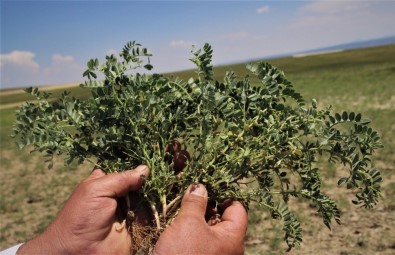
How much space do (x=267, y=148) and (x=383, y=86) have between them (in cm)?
2890

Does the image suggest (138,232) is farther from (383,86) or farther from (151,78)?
(383,86)

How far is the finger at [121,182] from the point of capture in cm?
263

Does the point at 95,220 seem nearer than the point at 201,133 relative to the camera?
No

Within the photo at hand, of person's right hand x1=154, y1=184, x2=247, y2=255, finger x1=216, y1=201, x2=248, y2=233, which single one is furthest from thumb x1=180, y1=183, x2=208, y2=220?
finger x1=216, y1=201, x2=248, y2=233

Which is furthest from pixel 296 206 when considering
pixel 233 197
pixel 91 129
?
pixel 91 129

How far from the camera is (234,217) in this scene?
2.82 m

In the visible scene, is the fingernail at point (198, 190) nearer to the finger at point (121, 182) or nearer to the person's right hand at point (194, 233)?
the person's right hand at point (194, 233)

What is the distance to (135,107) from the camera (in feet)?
8.46

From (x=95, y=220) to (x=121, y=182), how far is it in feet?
1.24

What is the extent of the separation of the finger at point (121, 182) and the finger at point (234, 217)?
2.27ft

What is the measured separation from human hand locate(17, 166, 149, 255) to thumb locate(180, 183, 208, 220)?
13.2 inches

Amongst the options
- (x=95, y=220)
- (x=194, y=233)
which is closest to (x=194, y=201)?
(x=194, y=233)

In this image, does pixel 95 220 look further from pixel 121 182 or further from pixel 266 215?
pixel 266 215

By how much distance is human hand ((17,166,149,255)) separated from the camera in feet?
8.76
